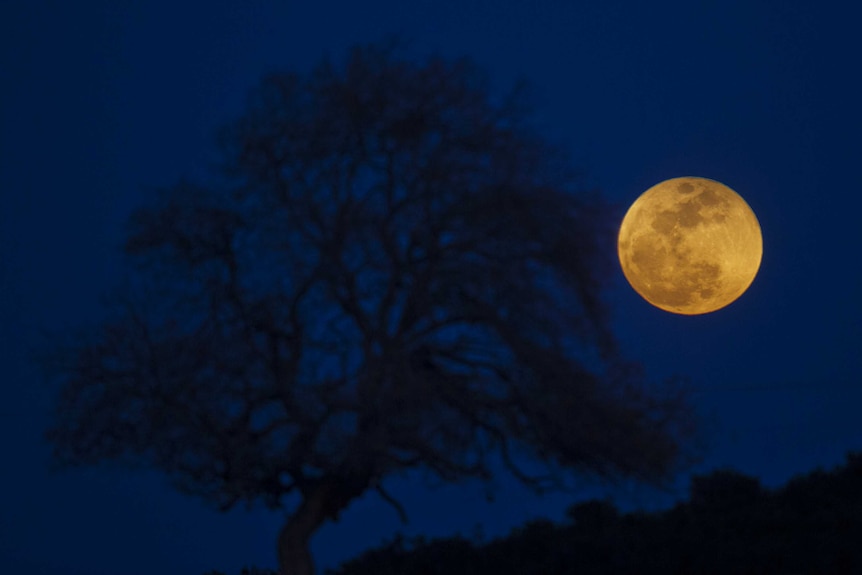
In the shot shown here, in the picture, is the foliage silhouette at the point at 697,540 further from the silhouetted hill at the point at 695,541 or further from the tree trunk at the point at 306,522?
the tree trunk at the point at 306,522

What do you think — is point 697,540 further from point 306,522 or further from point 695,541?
point 306,522

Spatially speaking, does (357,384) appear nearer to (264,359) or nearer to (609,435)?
(264,359)

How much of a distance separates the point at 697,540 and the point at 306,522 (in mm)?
5298

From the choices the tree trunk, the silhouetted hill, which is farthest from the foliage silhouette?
the tree trunk

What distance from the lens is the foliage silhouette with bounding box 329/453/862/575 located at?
40.8 feet

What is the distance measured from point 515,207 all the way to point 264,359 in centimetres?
392

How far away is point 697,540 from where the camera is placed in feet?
44.3

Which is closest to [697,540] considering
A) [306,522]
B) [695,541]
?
[695,541]

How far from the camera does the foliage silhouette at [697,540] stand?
12.4 m

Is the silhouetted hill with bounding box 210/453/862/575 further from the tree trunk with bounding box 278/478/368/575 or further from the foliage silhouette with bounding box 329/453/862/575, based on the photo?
the tree trunk with bounding box 278/478/368/575

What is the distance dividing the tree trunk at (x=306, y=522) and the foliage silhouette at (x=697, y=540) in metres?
2.14

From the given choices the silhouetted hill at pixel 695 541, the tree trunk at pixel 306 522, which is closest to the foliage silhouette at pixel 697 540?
the silhouetted hill at pixel 695 541

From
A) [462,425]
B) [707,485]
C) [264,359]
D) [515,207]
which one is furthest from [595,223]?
[707,485]

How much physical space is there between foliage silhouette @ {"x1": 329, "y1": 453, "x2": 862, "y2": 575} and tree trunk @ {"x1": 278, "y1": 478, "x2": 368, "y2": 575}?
84.4 inches
